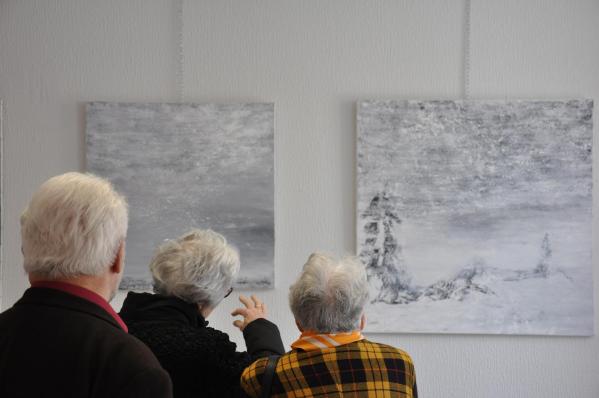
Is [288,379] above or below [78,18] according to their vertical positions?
below

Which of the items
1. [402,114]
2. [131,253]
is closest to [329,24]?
[402,114]

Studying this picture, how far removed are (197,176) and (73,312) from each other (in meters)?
2.93

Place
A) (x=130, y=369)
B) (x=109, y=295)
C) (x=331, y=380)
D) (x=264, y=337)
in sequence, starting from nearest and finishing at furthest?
(x=130, y=369)
(x=109, y=295)
(x=331, y=380)
(x=264, y=337)

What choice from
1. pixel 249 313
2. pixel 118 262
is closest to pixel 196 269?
pixel 249 313

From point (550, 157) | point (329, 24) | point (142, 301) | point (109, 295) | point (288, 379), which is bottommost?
point (288, 379)

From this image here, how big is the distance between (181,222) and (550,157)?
223 cm

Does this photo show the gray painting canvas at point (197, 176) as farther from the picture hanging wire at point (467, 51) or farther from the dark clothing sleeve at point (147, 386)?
the dark clothing sleeve at point (147, 386)

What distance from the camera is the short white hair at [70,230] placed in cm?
138

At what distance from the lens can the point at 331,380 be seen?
209 centimetres

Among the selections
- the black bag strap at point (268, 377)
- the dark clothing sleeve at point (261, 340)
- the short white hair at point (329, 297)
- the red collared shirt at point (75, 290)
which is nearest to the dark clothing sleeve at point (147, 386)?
the red collared shirt at point (75, 290)

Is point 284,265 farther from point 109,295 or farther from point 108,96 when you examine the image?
point 109,295

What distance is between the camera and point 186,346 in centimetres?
220

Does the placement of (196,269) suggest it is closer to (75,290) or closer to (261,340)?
(261,340)

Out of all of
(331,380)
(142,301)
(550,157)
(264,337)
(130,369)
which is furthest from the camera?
(550,157)
